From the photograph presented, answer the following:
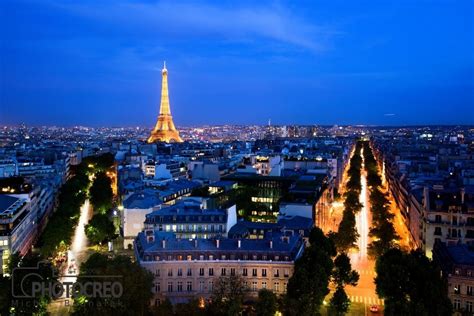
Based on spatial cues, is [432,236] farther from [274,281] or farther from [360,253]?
[274,281]

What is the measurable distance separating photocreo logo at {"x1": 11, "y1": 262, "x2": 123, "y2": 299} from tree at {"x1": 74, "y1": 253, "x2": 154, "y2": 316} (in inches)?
2.6

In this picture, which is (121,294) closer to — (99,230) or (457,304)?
(457,304)

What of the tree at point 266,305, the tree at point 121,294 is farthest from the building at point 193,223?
the tree at point 266,305

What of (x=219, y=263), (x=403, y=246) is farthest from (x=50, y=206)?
(x=403, y=246)

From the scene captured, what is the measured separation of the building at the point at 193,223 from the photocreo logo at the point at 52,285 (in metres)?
14.5

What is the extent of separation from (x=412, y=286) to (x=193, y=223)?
→ 75.6 feet

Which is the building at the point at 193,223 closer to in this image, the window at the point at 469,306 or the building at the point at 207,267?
the building at the point at 207,267

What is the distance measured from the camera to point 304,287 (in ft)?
123

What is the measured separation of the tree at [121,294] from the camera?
111 ft

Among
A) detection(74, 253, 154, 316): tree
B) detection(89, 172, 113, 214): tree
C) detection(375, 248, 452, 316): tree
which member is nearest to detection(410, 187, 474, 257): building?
detection(375, 248, 452, 316): tree

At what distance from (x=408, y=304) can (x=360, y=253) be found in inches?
948

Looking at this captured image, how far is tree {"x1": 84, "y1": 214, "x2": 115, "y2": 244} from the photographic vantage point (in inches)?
2296

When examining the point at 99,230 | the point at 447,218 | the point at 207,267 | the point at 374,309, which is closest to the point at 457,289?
the point at 374,309

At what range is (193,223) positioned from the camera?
5278cm
